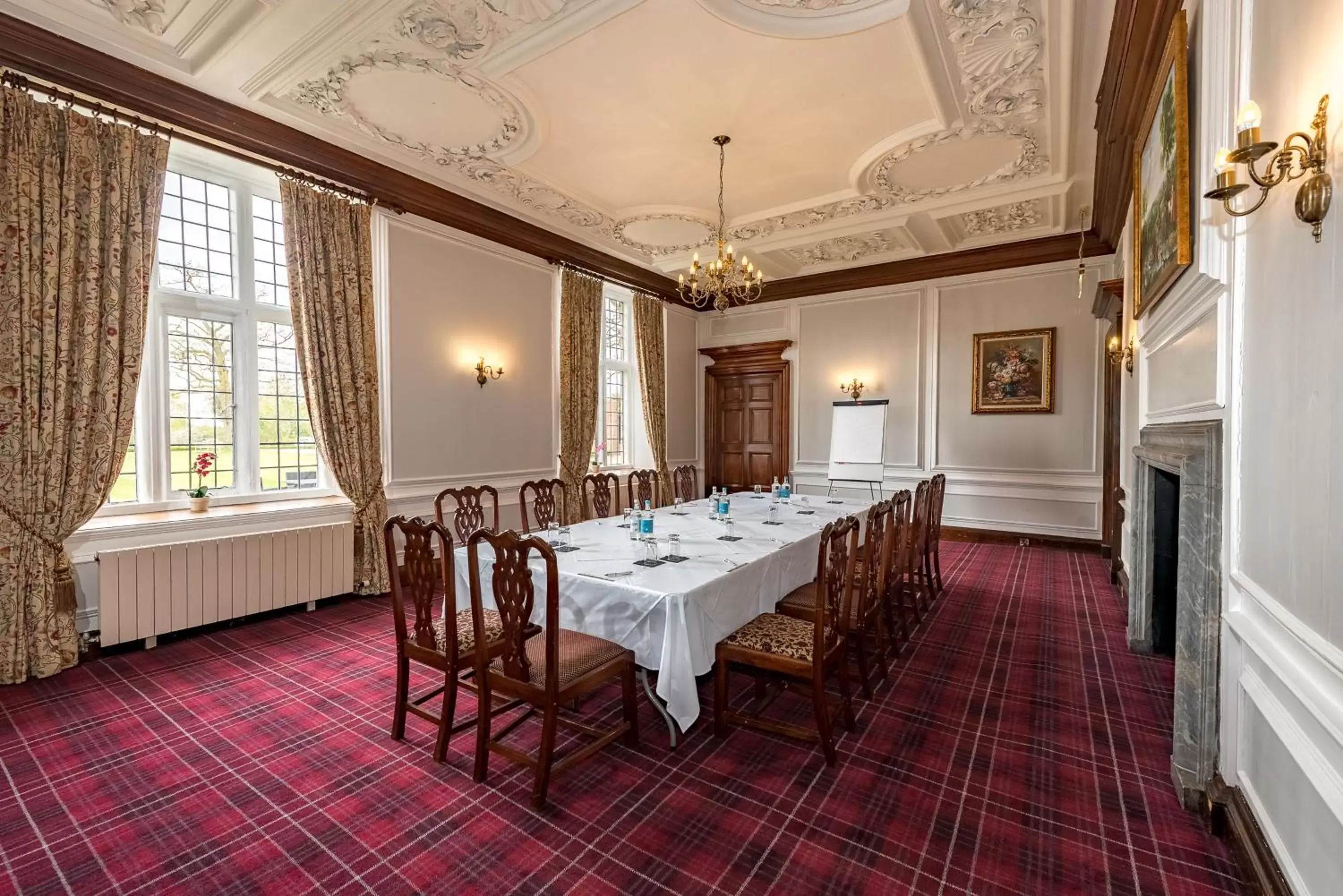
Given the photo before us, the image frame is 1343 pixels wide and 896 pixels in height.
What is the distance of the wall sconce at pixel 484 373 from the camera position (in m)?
5.75

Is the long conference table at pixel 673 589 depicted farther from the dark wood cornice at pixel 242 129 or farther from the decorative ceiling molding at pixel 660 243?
the decorative ceiling molding at pixel 660 243

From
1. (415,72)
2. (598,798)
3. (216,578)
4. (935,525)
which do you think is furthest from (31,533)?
(935,525)

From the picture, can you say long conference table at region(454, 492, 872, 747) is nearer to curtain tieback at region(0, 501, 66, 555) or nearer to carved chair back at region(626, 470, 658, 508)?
carved chair back at region(626, 470, 658, 508)

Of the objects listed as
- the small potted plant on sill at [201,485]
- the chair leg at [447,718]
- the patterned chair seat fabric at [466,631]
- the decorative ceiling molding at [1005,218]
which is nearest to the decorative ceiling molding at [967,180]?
the decorative ceiling molding at [1005,218]

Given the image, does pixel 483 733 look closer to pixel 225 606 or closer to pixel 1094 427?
pixel 225 606

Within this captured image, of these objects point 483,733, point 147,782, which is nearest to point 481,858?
point 483,733

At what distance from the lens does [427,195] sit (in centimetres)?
509

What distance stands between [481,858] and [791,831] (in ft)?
3.42

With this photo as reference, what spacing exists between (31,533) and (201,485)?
1001 millimetres

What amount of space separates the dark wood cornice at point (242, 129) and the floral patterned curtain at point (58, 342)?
0.19 m

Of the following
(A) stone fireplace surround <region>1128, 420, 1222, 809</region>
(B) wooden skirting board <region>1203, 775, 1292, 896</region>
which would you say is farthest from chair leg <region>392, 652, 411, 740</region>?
(A) stone fireplace surround <region>1128, 420, 1222, 809</region>

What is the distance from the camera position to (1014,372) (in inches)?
274

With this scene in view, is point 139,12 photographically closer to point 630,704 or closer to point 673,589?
point 673,589

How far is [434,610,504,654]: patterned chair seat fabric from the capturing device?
2.51m
